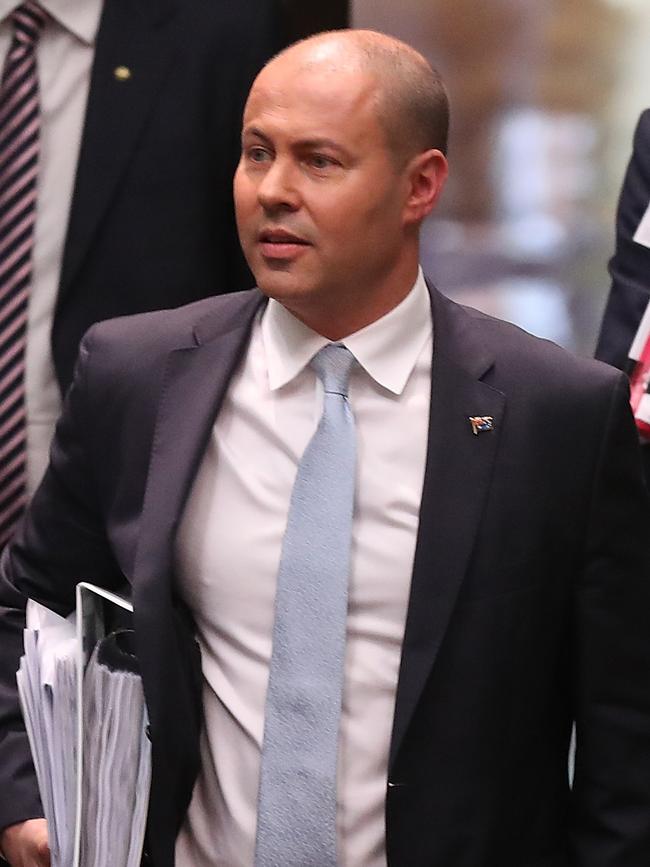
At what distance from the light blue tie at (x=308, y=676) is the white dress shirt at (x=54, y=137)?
0.95 m

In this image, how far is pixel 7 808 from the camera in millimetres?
1858

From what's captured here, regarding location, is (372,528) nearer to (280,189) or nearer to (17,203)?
(280,189)

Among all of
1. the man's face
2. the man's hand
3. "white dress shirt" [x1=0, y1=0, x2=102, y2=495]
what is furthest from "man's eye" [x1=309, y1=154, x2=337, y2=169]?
"white dress shirt" [x1=0, y1=0, x2=102, y2=495]

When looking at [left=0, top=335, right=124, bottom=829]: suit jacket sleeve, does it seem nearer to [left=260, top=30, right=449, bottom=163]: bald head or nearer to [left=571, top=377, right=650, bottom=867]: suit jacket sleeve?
[left=260, top=30, right=449, bottom=163]: bald head

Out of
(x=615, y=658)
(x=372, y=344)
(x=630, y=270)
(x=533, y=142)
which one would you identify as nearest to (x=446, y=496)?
(x=372, y=344)

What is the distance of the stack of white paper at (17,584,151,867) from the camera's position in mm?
1695

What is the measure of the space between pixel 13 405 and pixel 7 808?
35.9 inches

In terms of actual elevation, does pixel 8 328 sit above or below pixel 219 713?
above

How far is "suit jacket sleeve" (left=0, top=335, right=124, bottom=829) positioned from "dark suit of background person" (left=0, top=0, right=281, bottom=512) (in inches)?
26.1

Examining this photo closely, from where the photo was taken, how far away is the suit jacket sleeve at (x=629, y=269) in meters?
2.64

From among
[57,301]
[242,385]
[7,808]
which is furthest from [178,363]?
[57,301]

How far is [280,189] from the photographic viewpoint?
68.2 inches

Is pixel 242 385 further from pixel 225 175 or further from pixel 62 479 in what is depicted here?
pixel 225 175

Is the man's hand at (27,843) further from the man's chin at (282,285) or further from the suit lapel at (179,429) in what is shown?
the man's chin at (282,285)
